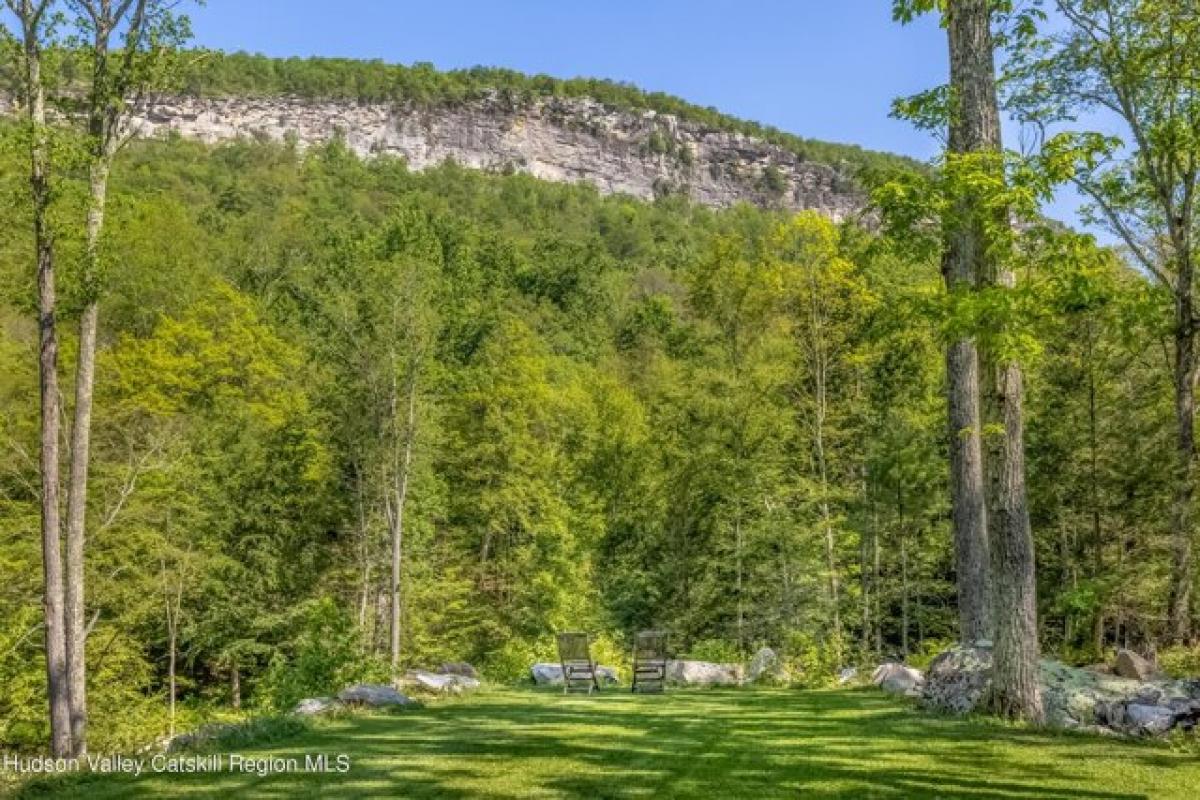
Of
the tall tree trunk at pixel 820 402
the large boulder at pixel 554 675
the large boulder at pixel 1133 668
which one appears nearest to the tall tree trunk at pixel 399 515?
the large boulder at pixel 554 675

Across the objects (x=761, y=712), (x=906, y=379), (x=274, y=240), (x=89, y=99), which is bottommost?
(x=761, y=712)

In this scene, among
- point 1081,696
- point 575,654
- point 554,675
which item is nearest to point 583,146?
point 554,675

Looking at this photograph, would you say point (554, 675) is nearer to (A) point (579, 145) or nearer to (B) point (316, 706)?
(B) point (316, 706)

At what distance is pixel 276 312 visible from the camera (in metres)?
33.4

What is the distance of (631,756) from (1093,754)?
9.85ft

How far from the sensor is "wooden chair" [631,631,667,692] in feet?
39.0

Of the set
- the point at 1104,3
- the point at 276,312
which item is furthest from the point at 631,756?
the point at 276,312

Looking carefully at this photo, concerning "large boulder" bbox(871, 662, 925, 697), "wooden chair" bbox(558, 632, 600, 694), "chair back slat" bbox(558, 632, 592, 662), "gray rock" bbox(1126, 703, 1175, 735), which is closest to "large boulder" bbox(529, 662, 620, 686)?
"wooden chair" bbox(558, 632, 600, 694)

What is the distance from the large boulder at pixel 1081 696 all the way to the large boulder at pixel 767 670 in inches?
199

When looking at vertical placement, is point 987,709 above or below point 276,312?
below

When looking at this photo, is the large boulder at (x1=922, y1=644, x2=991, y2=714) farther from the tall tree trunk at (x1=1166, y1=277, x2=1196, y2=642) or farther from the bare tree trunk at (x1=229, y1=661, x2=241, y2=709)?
the bare tree trunk at (x1=229, y1=661, x2=241, y2=709)

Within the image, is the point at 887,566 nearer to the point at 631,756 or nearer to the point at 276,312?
the point at 631,756

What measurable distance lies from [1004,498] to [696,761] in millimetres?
3515

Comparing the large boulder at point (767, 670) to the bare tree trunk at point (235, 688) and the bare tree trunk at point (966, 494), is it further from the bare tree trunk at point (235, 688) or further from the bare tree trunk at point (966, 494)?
the bare tree trunk at point (235, 688)
